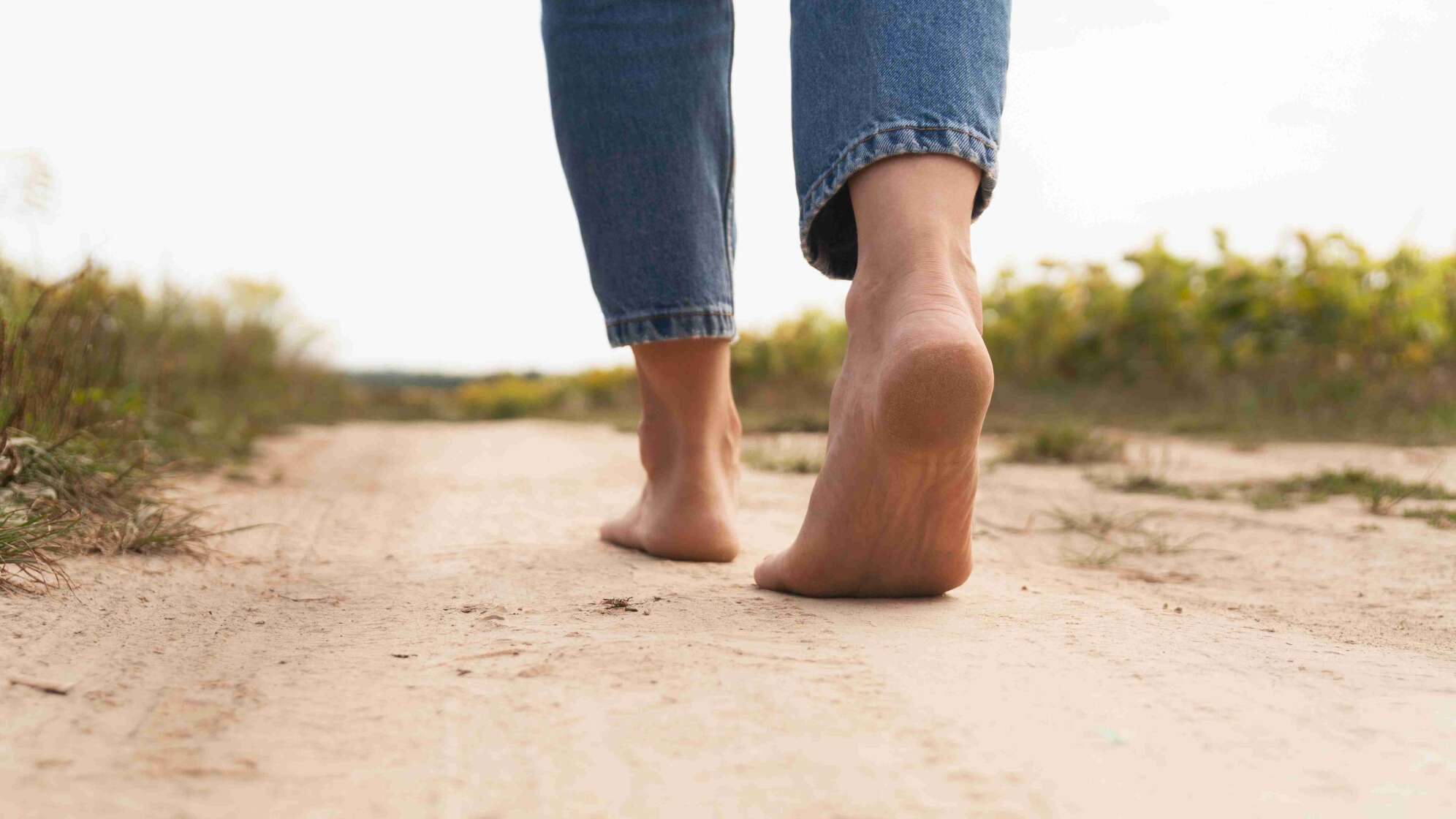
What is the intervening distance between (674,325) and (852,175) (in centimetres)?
42

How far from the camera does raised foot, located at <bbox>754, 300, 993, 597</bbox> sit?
1.00 meters

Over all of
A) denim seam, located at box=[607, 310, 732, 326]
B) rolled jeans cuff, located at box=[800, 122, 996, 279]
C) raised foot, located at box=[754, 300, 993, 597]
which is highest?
rolled jeans cuff, located at box=[800, 122, 996, 279]

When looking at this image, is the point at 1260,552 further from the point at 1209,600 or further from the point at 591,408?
the point at 591,408

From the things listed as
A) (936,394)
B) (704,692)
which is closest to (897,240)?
(936,394)

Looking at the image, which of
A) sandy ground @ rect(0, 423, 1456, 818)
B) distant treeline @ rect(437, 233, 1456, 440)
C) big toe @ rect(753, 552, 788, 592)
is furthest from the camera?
distant treeline @ rect(437, 233, 1456, 440)

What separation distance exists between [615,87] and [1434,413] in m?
3.91

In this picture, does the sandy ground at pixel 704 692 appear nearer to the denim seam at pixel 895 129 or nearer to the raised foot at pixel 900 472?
the raised foot at pixel 900 472

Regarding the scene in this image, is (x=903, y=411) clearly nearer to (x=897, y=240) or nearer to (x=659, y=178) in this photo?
(x=897, y=240)

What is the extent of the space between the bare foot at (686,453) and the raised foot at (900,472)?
0.98 feet

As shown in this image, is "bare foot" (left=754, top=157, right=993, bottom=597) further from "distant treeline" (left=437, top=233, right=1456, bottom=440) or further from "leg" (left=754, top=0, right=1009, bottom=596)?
"distant treeline" (left=437, top=233, right=1456, bottom=440)

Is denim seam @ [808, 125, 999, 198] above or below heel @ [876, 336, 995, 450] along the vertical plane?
above

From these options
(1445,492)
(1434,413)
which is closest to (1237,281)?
(1434,413)

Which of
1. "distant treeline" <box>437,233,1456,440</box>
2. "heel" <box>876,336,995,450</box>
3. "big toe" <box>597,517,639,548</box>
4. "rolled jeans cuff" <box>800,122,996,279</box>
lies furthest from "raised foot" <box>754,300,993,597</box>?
"distant treeline" <box>437,233,1456,440</box>

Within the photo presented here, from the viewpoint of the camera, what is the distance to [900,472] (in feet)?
3.50
